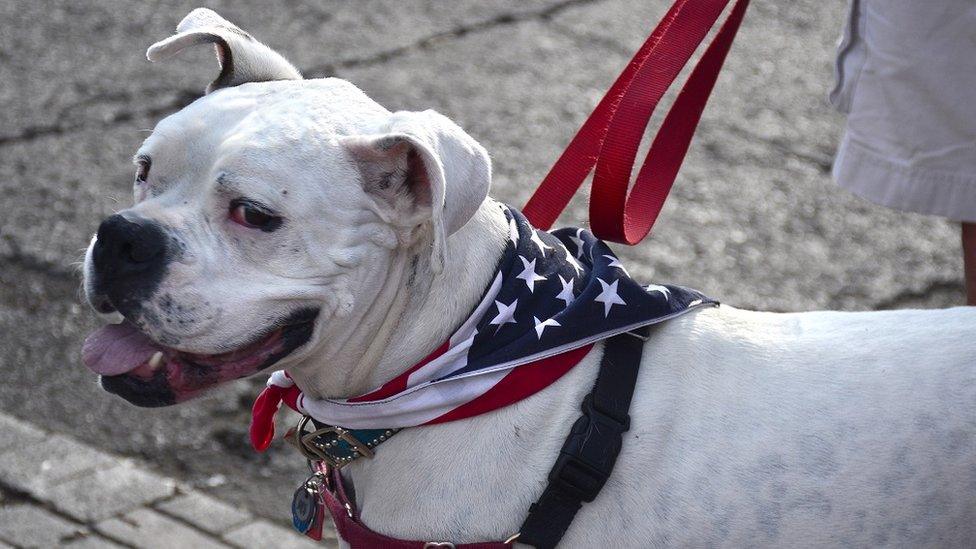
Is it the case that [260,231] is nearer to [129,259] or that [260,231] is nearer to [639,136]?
[129,259]

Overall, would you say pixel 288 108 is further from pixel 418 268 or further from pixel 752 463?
pixel 752 463

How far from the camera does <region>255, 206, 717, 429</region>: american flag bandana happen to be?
2.43m

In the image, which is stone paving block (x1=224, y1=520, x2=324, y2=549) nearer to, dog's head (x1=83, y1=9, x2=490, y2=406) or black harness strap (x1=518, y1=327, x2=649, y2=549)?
dog's head (x1=83, y1=9, x2=490, y2=406)

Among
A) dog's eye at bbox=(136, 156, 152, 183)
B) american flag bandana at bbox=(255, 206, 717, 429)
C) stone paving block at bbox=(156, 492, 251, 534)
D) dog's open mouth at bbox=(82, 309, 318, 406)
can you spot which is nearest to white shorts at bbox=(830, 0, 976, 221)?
american flag bandana at bbox=(255, 206, 717, 429)

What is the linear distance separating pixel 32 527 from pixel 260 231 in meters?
1.81

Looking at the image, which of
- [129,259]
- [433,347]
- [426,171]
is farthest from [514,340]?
[129,259]

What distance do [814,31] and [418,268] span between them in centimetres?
620

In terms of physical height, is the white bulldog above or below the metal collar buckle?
above

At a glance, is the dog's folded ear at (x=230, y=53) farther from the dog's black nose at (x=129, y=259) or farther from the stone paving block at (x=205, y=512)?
the stone paving block at (x=205, y=512)

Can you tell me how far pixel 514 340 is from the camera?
2463 mm

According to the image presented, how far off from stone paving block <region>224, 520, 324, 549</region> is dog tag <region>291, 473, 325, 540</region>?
0.88 metres

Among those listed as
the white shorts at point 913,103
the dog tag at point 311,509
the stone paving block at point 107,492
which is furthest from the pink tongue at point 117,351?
the white shorts at point 913,103

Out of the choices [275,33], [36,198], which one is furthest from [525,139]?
[36,198]

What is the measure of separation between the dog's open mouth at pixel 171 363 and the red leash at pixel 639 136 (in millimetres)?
842
